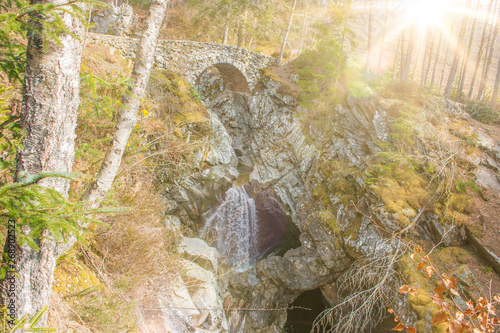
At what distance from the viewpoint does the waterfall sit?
33.4 feet

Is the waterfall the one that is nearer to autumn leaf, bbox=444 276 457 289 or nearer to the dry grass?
the dry grass

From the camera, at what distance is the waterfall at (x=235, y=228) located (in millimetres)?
10172

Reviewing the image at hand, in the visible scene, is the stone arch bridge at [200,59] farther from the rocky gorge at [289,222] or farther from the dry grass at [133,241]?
the dry grass at [133,241]

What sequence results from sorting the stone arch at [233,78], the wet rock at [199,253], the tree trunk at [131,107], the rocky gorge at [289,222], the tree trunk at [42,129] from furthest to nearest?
1. the stone arch at [233,78]
2. the wet rock at [199,253]
3. the rocky gorge at [289,222]
4. the tree trunk at [131,107]
5. the tree trunk at [42,129]

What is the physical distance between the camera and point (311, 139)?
37.2ft

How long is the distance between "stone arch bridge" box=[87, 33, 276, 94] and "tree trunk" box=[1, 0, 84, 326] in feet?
33.7

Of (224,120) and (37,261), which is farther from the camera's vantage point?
(224,120)

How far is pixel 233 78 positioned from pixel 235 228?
8.72 meters

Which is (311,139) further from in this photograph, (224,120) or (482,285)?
(482,285)

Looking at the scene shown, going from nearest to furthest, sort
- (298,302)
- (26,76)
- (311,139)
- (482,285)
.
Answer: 1. (26,76)
2. (482,285)
3. (298,302)
4. (311,139)

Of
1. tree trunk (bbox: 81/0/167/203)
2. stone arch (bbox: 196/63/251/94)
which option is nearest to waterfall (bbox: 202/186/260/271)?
stone arch (bbox: 196/63/251/94)

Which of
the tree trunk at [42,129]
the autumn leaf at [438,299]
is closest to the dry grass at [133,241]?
the tree trunk at [42,129]

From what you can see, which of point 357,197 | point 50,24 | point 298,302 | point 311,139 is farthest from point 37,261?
point 311,139

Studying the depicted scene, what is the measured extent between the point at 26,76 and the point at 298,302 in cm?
1061
